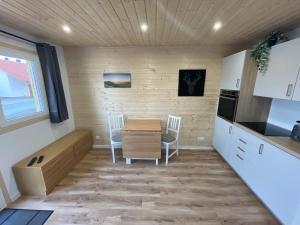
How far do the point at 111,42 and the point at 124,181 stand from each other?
2.60 m

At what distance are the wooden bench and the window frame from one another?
56cm

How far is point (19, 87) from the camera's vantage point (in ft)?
7.72

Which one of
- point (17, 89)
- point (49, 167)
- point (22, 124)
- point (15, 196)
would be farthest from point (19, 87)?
point (15, 196)

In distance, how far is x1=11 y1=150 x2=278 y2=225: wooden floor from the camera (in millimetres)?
1824

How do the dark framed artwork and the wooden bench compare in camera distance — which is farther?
the dark framed artwork

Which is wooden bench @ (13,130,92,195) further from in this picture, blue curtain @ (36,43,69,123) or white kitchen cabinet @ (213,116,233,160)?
white kitchen cabinet @ (213,116,233,160)

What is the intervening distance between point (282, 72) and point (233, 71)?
0.81m

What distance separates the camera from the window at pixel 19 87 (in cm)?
204

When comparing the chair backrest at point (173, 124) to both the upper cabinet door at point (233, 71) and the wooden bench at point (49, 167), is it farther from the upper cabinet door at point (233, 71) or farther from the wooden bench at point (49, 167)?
the wooden bench at point (49, 167)

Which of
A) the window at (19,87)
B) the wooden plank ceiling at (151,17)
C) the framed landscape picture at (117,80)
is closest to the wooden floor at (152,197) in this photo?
the window at (19,87)

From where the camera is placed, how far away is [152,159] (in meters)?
3.16

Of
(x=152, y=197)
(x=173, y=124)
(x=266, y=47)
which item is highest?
(x=266, y=47)

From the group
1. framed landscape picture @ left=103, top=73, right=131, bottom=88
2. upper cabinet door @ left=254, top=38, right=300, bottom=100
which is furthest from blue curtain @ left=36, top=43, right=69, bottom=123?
upper cabinet door @ left=254, top=38, right=300, bottom=100

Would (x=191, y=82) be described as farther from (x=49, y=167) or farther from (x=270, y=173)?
(x=49, y=167)
